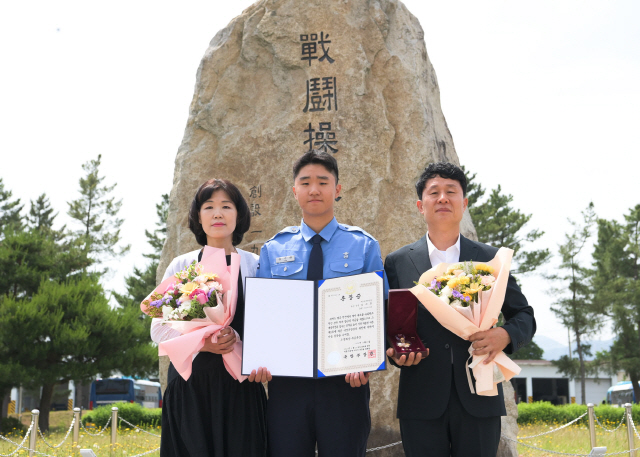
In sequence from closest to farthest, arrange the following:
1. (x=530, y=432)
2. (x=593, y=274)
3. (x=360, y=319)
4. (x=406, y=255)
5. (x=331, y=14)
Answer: (x=360, y=319), (x=406, y=255), (x=331, y=14), (x=530, y=432), (x=593, y=274)

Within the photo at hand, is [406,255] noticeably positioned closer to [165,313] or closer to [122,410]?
[165,313]

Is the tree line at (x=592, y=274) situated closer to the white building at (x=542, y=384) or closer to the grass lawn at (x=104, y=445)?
the white building at (x=542, y=384)

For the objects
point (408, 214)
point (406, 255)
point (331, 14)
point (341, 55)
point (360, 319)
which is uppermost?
point (331, 14)

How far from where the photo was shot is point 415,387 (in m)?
2.93

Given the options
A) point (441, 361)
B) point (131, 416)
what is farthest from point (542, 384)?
point (441, 361)

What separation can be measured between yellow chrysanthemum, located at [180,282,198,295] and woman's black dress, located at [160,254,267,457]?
29cm

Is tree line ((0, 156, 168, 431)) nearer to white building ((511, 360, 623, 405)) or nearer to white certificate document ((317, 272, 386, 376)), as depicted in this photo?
white certificate document ((317, 272, 386, 376))

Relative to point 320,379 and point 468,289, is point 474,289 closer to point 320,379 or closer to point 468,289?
point 468,289

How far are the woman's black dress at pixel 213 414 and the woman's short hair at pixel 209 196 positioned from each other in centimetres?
57

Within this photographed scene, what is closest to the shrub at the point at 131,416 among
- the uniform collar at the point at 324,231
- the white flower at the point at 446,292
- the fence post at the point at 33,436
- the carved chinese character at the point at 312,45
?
the fence post at the point at 33,436

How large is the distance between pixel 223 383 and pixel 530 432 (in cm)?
985

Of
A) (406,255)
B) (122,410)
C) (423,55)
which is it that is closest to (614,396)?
(122,410)

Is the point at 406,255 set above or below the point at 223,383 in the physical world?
above

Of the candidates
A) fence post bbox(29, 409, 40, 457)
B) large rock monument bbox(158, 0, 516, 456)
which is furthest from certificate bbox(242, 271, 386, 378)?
fence post bbox(29, 409, 40, 457)
